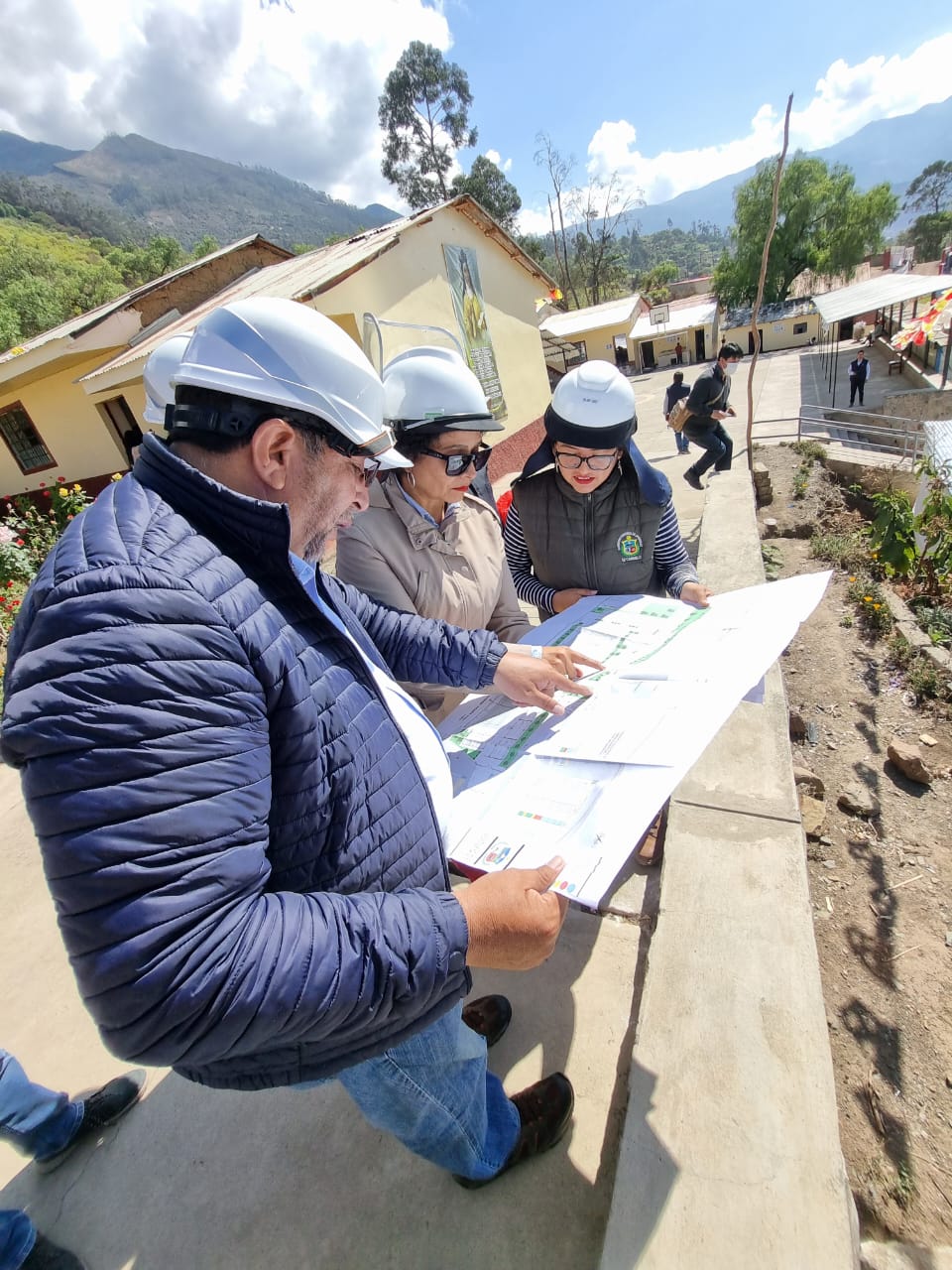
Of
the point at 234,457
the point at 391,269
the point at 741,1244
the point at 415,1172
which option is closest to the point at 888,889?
the point at 741,1244

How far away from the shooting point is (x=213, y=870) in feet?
2.26

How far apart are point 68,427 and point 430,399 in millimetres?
11943

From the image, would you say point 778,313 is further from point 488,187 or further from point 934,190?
point 934,190

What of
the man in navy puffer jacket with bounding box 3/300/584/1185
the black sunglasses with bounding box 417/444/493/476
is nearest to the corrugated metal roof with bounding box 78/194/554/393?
the black sunglasses with bounding box 417/444/493/476

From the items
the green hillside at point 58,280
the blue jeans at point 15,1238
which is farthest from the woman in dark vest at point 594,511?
the green hillside at point 58,280

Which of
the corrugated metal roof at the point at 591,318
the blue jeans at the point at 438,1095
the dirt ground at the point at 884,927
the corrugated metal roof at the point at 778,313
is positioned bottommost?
the dirt ground at the point at 884,927

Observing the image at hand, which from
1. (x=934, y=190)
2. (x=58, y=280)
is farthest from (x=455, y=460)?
(x=934, y=190)

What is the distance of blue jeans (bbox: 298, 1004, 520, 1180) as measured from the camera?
121 cm

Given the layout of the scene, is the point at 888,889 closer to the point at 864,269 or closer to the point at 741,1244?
the point at 741,1244

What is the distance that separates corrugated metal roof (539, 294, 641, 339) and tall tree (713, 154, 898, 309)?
12953mm

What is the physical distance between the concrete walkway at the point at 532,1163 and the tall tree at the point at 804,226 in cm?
4772

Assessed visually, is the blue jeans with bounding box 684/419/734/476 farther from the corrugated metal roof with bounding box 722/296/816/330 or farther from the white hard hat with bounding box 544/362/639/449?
the corrugated metal roof with bounding box 722/296/816/330

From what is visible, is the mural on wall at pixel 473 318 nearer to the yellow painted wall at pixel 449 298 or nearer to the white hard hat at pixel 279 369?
the yellow painted wall at pixel 449 298

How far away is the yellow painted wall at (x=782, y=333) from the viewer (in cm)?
3506
